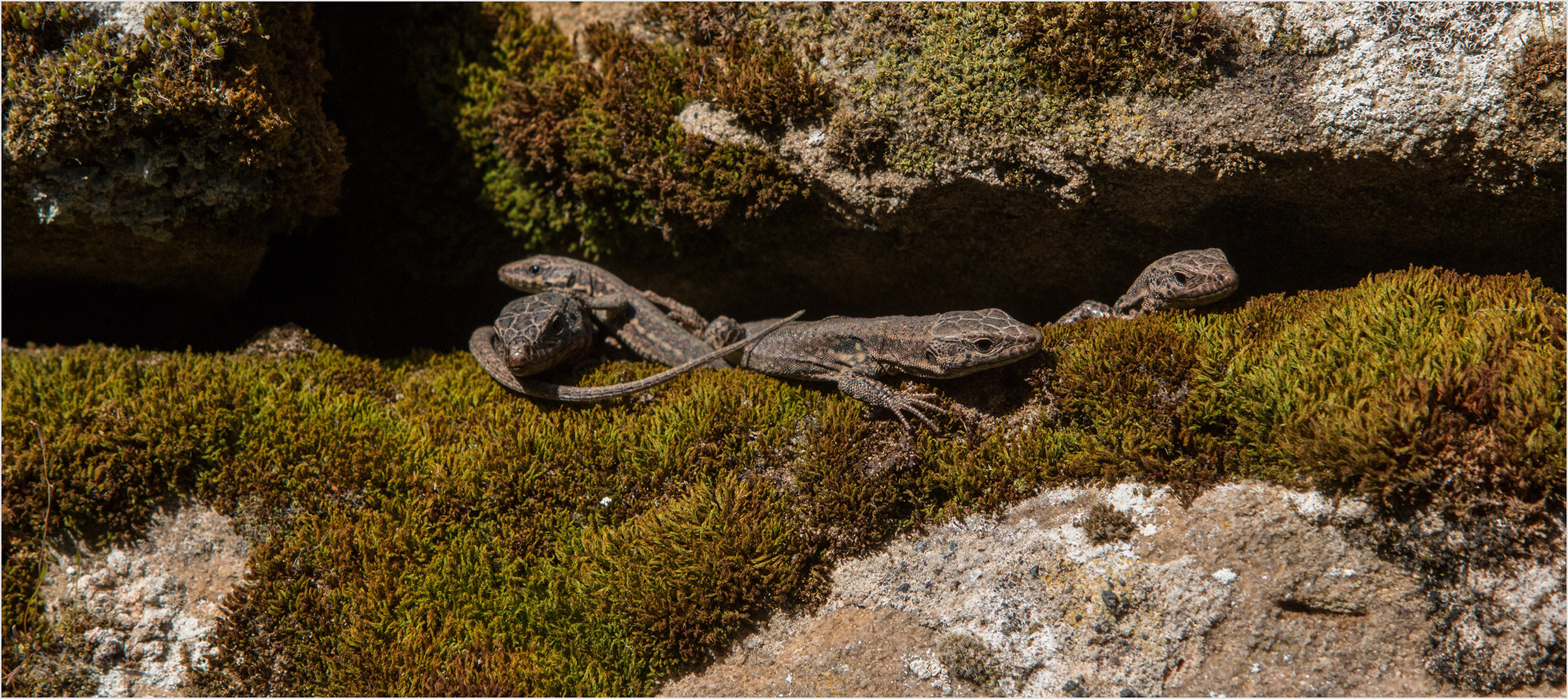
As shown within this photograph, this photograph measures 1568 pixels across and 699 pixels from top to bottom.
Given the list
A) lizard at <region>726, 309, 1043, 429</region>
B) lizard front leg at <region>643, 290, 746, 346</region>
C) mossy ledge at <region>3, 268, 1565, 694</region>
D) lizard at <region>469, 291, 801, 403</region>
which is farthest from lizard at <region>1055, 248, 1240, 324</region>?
lizard front leg at <region>643, 290, 746, 346</region>

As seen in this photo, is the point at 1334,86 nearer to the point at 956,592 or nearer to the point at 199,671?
the point at 956,592

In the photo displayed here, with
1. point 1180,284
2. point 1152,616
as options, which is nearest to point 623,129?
point 1180,284

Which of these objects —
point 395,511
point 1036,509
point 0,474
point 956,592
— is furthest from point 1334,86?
point 0,474

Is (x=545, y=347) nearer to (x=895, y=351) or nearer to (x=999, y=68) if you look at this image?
(x=895, y=351)

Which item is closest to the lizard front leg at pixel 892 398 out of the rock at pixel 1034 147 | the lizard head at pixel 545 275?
the rock at pixel 1034 147

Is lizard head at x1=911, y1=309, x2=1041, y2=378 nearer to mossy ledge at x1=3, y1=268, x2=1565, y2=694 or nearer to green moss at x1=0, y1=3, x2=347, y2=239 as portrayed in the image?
mossy ledge at x1=3, y1=268, x2=1565, y2=694
